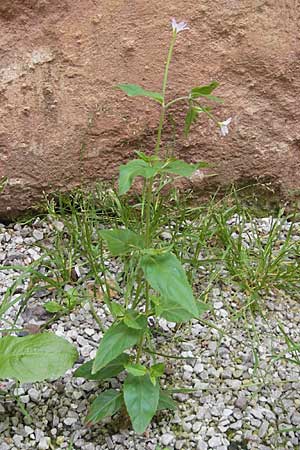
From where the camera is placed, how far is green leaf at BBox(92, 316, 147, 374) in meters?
1.41

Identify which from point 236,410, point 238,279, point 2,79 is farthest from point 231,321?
point 2,79

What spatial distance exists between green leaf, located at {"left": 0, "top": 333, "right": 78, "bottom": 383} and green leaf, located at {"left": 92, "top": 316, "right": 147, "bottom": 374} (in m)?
0.14

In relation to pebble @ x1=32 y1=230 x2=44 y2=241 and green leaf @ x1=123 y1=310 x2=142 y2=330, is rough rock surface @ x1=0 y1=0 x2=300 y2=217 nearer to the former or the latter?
pebble @ x1=32 y1=230 x2=44 y2=241

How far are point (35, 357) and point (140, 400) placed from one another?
241mm

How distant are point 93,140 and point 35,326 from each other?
1.96ft

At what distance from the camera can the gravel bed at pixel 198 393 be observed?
160 centimetres

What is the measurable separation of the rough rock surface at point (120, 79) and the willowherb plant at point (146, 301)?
0.62m

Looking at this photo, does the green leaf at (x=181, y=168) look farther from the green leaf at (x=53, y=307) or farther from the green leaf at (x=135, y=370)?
the green leaf at (x=53, y=307)

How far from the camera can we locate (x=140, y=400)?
57.5 inches

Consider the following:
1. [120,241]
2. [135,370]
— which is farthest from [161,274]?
[135,370]

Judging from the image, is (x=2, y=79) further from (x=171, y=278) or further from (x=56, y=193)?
(x=171, y=278)

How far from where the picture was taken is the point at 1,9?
1.99m

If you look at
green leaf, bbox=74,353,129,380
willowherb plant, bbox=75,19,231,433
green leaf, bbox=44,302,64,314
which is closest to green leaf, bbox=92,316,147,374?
willowherb plant, bbox=75,19,231,433

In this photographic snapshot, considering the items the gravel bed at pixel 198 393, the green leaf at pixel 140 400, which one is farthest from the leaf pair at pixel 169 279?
the gravel bed at pixel 198 393
